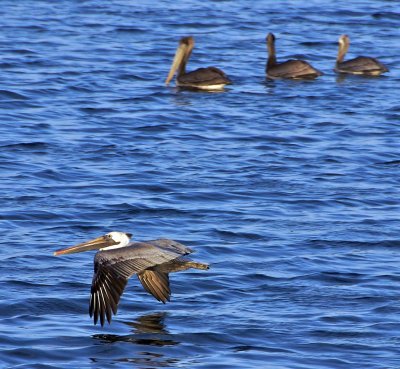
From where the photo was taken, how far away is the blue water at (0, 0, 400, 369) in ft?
28.1

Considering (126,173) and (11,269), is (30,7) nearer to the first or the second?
(126,173)

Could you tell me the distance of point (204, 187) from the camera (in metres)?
13.0

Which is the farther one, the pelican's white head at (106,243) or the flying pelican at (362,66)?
the flying pelican at (362,66)

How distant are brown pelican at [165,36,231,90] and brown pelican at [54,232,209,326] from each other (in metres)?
8.89

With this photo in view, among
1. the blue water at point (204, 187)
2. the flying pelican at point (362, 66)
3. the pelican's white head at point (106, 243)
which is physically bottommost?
the blue water at point (204, 187)

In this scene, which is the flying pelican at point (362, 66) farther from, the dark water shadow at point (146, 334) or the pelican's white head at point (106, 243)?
the dark water shadow at point (146, 334)

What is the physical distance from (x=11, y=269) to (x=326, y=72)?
11.3m

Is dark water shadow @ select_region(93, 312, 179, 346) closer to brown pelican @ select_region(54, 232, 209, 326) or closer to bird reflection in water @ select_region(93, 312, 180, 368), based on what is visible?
bird reflection in water @ select_region(93, 312, 180, 368)

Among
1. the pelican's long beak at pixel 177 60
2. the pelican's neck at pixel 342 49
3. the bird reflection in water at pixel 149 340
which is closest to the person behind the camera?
the bird reflection in water at pixel 149 340

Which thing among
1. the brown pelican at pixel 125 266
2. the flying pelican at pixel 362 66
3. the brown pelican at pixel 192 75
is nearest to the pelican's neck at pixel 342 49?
the flying pelican at pixel 362 66

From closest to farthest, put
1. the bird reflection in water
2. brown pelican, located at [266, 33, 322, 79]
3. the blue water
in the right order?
the bird reflection in water, the blue water, brown pelican, located at [266, 33, 322, 79]

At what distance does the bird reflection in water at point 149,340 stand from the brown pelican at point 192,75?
9.36 metres

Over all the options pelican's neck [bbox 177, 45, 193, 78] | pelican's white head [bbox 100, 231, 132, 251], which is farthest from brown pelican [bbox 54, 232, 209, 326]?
pelican's neck [bbox 177, 45, 193, 78]

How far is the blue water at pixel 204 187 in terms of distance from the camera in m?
8.56
